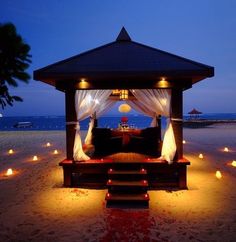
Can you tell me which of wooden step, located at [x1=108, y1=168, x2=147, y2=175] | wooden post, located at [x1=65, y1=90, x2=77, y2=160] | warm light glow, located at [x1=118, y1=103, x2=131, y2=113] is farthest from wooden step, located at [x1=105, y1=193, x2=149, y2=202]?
warm light glow, located at [x1=118, y1=103, x2=131, y2=113]

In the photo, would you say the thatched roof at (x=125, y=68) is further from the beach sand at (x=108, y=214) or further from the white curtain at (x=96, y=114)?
the white curtain at (x=96, y=114)

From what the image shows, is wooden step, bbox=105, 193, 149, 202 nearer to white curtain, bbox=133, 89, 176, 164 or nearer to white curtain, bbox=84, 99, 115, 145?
white curtain, bbox=133, 89, 176, 164

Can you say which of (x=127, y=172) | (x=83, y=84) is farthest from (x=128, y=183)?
(x=83, y=84)

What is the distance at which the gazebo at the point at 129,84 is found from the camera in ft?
19.6

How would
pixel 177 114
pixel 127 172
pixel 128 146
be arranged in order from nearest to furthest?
pixel 127 172
pixel 177 114
pixel 128 146

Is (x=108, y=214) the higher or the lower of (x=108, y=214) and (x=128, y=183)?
the lower

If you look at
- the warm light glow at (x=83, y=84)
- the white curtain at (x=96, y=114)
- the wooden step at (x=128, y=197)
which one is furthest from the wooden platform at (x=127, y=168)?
the white curtain at (x=96, y=114)

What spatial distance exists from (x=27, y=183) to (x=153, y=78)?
167 inches

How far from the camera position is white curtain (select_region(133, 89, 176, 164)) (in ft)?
21.0

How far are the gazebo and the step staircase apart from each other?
5 cm

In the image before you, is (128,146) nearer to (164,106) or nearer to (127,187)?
(164,106)

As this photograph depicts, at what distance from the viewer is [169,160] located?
6.30 m

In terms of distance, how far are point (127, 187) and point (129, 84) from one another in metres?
2.51

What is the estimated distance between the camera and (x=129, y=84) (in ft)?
21.4
